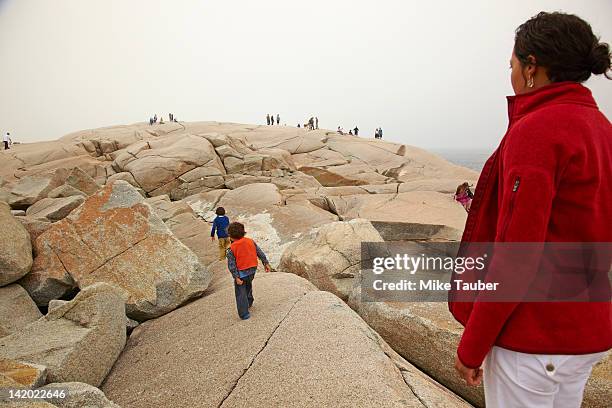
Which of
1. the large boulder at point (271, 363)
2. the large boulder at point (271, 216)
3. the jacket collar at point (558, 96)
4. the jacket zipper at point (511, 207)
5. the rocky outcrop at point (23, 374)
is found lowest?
the large boulder at point (271, 216)

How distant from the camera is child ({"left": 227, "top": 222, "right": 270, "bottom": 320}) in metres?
4.57

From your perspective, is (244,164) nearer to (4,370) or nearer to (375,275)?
(375,275)

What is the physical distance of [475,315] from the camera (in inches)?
59.7

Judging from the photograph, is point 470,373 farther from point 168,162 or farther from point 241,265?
point 168,162

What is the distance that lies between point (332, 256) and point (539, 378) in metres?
5.02

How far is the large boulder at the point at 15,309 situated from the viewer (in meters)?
4.88

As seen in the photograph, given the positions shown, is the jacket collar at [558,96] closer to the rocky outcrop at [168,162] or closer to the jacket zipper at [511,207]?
the jacket zipper at [511,207]

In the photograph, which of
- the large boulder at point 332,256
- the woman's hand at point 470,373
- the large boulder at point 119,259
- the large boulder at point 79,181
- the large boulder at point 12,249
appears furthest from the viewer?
the large boulder at point 79,181

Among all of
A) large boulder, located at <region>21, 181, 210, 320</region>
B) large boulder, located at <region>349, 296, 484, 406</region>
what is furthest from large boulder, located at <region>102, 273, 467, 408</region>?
large boulder, located at <region>349, 296, 484, 406</region>

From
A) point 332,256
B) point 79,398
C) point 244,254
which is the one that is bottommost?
point 332,256

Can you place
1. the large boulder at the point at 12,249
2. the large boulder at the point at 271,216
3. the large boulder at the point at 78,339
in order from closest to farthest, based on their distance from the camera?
the large boulder at the point at 78,339 < the large boulder at the point at 12,249 < the large boulder at the point at 271,216

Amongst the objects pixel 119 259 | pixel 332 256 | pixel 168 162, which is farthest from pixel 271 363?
pixel 168 162

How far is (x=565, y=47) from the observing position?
1.45 meters

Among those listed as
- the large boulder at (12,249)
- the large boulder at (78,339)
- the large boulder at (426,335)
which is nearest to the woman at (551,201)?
the large boulder at (426,335)
